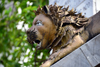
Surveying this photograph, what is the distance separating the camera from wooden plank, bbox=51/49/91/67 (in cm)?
287

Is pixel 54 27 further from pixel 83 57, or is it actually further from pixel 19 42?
pixel 19 42

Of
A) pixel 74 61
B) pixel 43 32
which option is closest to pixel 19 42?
pixel 43 32

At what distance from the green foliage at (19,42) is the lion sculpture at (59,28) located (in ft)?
4.79

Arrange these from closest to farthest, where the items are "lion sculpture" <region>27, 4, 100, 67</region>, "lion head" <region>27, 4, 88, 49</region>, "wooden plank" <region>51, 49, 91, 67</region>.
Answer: "wooden plank" <region>51, 49, 91, 67</region> < "lion sculpture" <region>27, 4, 100, 67</region> < "lion head" <region>27, 4, 88, 49</region>

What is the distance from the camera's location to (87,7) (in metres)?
3.91

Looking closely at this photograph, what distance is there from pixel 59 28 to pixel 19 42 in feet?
8.59

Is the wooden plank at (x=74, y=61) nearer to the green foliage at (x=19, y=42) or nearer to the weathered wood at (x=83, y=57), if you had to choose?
the weathered wood at (x=83, y=57)

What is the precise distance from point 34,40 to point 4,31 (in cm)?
364

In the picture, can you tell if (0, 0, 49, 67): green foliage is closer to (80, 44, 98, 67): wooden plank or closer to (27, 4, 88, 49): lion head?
(27, 4, 88, 49): lion head

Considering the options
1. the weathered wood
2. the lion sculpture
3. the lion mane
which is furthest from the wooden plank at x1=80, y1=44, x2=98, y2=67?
the lion mane

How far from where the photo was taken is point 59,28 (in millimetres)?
3266

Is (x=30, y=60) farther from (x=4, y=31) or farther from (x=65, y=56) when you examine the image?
(x=65, y=56)

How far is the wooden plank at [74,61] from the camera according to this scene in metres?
2.87

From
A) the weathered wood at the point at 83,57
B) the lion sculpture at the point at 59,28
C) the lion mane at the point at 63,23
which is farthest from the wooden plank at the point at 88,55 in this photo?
the lion mane at the point at 63,23
